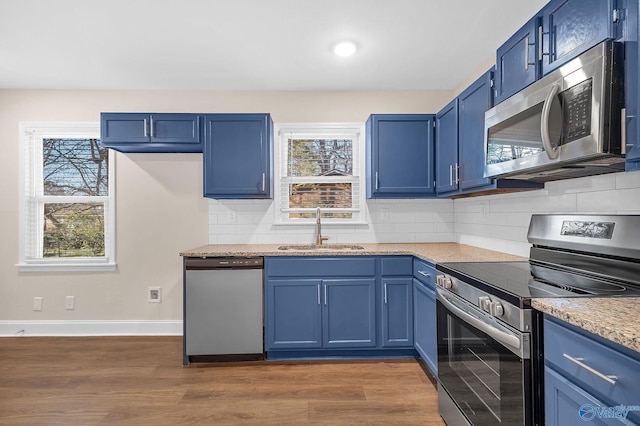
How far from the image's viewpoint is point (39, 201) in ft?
11.2

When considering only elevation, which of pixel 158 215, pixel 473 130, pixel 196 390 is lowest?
pixel 196 390

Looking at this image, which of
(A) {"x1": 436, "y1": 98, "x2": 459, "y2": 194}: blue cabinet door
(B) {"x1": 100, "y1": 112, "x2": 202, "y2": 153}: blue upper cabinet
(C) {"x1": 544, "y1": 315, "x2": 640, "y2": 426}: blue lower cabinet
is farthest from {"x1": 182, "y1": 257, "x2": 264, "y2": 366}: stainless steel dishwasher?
(C) {"x1": 544, "y1": 315, "x2": 640, "y2": 426}: blue lower cabinet

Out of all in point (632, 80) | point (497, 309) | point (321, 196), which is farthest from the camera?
point (321, 196)

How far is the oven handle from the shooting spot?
1249 mm

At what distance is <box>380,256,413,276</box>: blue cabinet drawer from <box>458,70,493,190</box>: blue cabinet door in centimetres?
71

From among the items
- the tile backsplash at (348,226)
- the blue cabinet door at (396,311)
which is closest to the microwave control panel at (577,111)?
the blue cabinet door at (396,311)

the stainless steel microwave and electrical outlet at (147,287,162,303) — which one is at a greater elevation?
the stainless steel microwave

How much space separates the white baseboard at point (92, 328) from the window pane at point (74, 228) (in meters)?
0.68

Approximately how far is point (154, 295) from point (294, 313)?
159cm

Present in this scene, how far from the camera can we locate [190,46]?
8.48ft

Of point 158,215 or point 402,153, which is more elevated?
point 402,153

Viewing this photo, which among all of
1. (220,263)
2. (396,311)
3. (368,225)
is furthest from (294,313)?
(368,225)

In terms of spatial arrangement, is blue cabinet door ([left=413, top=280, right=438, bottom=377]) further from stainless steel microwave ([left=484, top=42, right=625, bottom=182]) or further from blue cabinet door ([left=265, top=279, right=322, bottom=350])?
stainless steel microwave ([left=484, top=42, right=625, bottom=182])

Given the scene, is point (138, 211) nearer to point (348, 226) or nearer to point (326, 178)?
point (326, 178)
